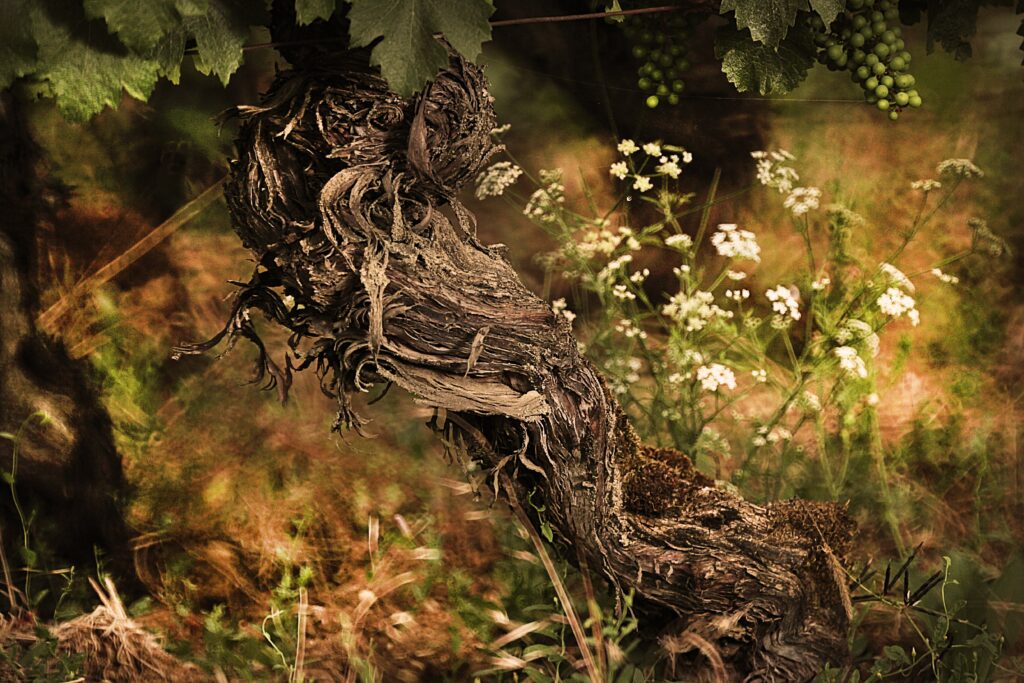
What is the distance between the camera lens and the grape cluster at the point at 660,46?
5.63ft

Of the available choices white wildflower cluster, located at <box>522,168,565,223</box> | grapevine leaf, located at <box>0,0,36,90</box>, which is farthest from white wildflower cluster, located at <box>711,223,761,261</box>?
grapevine leaf, located at <box>0,0,36,90</box>

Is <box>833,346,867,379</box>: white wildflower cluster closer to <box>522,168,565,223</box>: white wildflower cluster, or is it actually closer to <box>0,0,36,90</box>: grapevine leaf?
<box>522,168,565,223</box>: white wildflower cluster

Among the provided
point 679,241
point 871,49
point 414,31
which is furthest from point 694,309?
point 414,31

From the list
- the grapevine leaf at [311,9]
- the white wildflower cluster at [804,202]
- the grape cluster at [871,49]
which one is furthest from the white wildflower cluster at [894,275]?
the grapevine leaf at [311,9]

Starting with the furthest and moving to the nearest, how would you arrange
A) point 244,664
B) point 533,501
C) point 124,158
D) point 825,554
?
point 124,158 < point 244,664 < point 825,554 < point 533,501

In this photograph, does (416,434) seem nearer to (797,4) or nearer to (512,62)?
(512,62)

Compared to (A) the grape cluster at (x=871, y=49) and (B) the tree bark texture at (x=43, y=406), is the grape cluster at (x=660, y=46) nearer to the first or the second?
(A) the grape cluster at (x=871, y=49)

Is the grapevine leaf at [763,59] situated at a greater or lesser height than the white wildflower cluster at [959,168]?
greater

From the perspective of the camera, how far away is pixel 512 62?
106 inches

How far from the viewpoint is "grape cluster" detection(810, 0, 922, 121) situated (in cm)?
156

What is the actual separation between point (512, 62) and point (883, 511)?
1.52 m

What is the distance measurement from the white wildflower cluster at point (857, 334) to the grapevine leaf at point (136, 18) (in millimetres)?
1633

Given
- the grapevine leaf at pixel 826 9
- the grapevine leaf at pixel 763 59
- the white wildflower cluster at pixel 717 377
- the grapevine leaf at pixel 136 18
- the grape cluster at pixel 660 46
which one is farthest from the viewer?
the white wildflower cluster at pixel 717 377

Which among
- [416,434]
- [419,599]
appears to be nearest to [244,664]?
[419,599]
